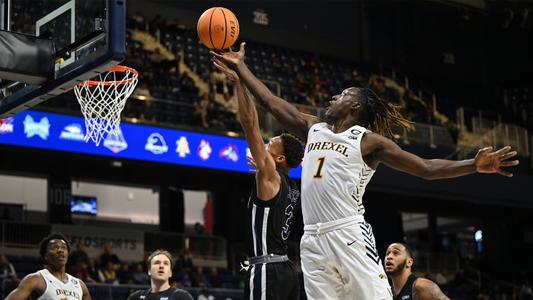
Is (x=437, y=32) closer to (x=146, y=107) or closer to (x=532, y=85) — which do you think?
(x=532, y=85)

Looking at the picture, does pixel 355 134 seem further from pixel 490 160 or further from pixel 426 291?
pixel 426 291

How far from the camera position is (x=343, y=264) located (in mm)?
5016

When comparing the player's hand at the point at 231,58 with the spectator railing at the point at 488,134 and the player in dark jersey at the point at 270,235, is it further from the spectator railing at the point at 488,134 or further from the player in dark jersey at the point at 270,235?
the spectator railing at the point at 488,134

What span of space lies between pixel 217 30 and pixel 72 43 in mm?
1910

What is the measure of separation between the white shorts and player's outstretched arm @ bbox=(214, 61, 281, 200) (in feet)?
1.90

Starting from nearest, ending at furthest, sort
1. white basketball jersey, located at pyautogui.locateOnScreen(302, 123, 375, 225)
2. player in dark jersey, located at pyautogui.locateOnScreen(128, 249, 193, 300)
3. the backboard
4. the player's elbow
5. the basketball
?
1. the player's elbow
2. white basketball jersey, located at pyautogui.locateOnScreen(302, 123, 375, 225)
3. the basketball
4. the backboard
5. player in dark jersey, located at pyautogui.locateOnScreen(128, 249, 193, 300)

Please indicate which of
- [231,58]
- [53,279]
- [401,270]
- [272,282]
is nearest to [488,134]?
[401,270]

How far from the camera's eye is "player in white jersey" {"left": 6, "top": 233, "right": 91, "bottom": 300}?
757 centimetres

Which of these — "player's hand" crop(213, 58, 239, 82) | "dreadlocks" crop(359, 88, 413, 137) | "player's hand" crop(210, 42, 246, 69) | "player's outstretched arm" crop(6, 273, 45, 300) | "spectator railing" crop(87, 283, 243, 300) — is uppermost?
"player's hand" crop(210, 42, 246, 69)

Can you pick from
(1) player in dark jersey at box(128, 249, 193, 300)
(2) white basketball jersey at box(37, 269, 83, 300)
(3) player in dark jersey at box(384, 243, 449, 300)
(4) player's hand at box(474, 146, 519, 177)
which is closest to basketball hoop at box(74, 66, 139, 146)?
(2) white basketball jersey at box(37, 269, 83, 300)

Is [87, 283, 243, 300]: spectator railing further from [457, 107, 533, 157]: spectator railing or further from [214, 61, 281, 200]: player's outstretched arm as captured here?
[457, 107, 533, 157]: spectator railing

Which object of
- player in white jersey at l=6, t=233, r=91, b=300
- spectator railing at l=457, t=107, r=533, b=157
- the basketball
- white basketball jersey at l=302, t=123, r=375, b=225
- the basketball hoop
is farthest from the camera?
spectator railing at l=457, t=107, r=533, b=157

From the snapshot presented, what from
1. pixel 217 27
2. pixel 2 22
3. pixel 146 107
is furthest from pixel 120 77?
pixel 146 107

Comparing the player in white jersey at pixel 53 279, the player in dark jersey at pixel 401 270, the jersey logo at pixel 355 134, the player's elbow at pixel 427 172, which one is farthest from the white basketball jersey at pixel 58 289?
the player's elbow at pixel 427 172
